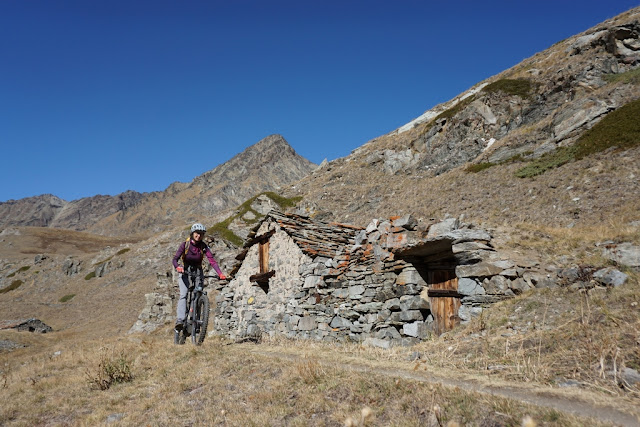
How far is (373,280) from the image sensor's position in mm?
11070

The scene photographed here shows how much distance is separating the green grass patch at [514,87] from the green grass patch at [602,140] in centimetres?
1551

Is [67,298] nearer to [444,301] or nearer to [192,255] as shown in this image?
[192,255]

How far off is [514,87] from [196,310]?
4252 centimetres

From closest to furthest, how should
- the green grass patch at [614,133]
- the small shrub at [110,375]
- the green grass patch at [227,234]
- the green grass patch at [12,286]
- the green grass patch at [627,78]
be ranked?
1. the small shrub at [110,375]
2. the green grass patch at [614,133]
3. the green grass patch at [627,78]
4. the green grass patch at [227,234]
5. the green grass patch at [12,286]

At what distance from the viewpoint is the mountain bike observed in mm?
9109

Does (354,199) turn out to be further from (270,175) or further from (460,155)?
(270,175)

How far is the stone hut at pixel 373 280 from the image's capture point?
9203 mm

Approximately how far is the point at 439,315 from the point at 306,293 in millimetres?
4832

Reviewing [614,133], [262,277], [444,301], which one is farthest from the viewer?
[614,133]

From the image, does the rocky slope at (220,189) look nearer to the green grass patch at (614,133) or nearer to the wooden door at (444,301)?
the green grass patch at (614,133)

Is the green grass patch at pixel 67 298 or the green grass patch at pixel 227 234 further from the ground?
the green grass patch at pixel 227 234

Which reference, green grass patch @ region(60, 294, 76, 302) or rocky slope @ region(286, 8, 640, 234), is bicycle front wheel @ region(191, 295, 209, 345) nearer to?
rocky slope @ region(286, 8, 640, 234)

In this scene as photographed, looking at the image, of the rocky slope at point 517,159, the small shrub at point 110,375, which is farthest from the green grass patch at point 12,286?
the small shrub at point 110,375

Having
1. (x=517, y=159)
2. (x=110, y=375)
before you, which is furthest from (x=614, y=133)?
(x=110, y=375)
